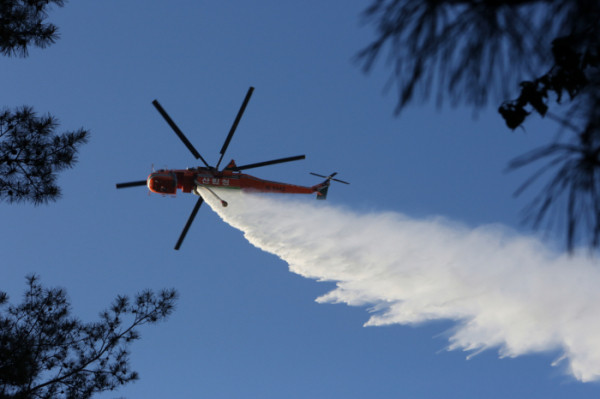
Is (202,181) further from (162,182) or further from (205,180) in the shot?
(162,182)

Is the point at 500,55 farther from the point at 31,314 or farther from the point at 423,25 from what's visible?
the point at 31,314

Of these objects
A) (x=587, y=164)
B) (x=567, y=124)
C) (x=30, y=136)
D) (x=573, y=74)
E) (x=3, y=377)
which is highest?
(x=30, y=136)

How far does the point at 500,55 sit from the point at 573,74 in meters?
0.48

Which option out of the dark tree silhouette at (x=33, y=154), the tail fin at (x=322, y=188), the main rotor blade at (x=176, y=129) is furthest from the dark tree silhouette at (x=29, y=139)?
the tail fin at (x=322, y=188)

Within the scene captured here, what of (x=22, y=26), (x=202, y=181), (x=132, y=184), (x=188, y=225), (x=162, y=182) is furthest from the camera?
(x=202, y=181)

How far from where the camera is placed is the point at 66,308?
10859mm

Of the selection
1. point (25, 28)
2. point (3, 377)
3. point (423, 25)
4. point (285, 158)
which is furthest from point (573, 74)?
point (285, 158)

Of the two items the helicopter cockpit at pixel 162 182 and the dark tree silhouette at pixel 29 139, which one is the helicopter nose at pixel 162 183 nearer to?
the helicopter cockpit at pixel 162 182

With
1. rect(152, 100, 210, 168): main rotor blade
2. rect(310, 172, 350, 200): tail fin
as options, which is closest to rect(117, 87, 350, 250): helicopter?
rect(152, 100, 210, 168): main rotor blade

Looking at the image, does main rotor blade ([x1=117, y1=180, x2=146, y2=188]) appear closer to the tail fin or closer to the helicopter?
the helicopter

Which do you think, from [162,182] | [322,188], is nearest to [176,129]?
[162,182]

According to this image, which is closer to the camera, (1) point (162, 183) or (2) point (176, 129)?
(2) point (176, 129)

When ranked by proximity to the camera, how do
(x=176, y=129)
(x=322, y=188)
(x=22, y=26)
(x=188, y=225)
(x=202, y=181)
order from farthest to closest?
(x=322, y=188)
(x=202, y=181)
(x=188, y=225)
(x=176, y=129)
(x=22, y=26)

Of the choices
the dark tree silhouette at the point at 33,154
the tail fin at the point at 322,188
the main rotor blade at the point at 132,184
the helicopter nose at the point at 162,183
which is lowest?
the dark tree silhouette at the point at 33,154
